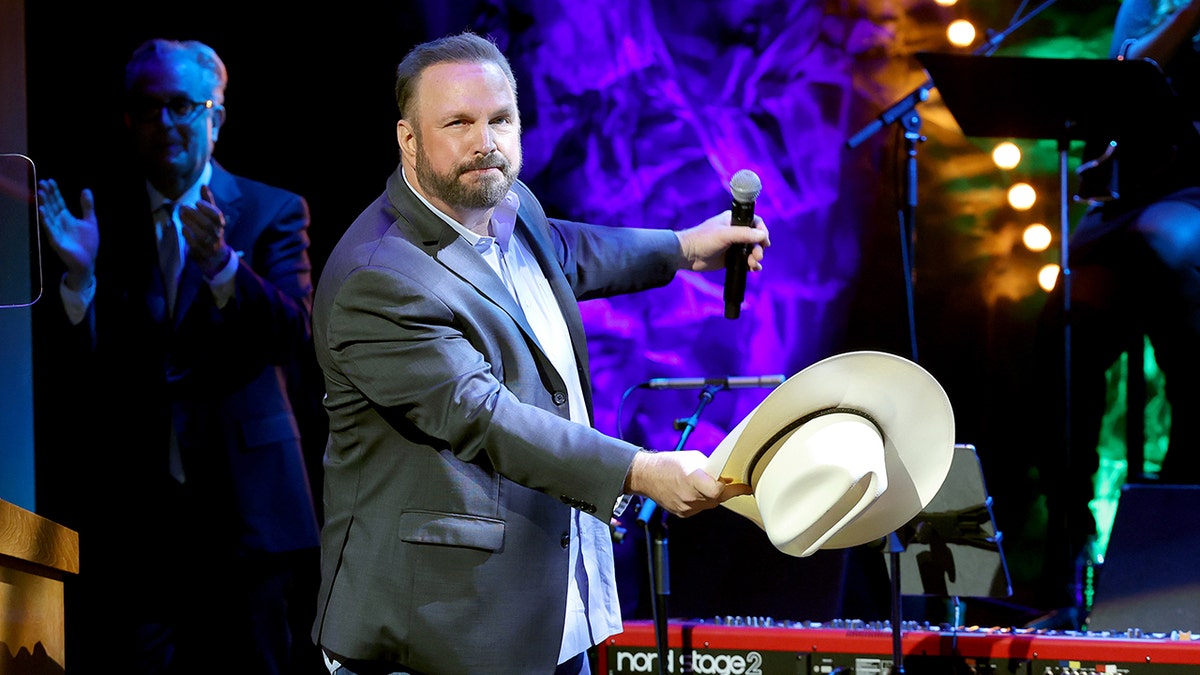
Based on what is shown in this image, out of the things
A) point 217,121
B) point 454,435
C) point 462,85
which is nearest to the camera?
point 454,435

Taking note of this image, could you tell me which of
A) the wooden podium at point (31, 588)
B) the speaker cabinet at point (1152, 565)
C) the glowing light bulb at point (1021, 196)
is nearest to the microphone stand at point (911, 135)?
the glowing light bulb at point (1021, 196)

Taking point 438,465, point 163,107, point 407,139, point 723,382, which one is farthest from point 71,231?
point 438,465

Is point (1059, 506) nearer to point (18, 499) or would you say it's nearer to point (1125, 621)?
point (1125, 621)

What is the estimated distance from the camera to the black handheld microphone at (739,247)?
2.33 meters

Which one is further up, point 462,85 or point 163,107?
point 163,107

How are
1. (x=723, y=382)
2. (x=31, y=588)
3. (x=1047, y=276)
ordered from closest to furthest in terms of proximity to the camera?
(x=31, y=588) < (x=723, y=382) < (x=1047, y=276)

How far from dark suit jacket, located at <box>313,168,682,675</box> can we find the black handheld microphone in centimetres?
51

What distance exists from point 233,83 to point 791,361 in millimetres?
2232

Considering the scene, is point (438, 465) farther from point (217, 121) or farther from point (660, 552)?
point (217, 121)

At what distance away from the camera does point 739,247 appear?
7.89ft

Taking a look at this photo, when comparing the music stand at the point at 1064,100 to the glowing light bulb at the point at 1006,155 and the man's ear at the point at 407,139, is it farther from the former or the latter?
the man's ear at the point at 407,139

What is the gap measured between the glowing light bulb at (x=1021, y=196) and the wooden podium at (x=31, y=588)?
10.2ft

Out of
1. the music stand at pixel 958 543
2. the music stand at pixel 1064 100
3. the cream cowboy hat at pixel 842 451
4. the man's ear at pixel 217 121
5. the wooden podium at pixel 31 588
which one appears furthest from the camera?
the man's ear at pixel 217 121

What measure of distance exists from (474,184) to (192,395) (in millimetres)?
2733
